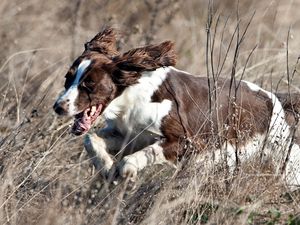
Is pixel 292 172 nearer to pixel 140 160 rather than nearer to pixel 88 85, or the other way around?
pixel 140 160

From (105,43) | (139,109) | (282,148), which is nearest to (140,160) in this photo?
(139,109)

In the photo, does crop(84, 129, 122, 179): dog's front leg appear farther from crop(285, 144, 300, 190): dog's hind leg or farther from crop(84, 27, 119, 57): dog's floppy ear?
crop(285, 144, 300, 190): dog's hind leg

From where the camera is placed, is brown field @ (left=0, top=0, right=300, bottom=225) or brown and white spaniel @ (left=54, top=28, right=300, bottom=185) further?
brown and white spaniel @ (left=54, top=28, right=300, bottom=185)

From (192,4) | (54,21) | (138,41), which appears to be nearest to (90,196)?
(138,41)

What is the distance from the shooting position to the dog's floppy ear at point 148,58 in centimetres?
658

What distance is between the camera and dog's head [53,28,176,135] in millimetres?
6293

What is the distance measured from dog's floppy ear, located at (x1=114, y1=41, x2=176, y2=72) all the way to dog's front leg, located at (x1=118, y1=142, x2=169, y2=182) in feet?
1.65


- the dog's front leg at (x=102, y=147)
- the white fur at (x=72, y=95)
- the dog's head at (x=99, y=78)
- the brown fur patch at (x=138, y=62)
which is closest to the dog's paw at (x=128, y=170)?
the dog's front leg at (x=102, y=147)

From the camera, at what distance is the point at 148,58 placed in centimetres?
661

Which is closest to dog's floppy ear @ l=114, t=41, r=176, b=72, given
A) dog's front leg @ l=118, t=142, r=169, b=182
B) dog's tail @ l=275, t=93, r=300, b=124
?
dog's front leg @ l=118, t=142, r=169, b=182

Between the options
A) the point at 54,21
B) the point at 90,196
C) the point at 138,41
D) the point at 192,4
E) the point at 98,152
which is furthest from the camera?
the point at 192,4

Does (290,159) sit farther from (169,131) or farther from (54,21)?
(54,21)

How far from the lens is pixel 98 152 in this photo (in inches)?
256

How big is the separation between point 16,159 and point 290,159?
1752mm
